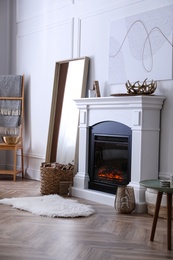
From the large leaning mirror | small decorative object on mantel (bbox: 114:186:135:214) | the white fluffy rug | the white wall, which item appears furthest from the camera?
the large leaning mirror

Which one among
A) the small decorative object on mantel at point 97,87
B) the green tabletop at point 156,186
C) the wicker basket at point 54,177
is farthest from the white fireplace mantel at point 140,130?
the green tabletop at point 156,186

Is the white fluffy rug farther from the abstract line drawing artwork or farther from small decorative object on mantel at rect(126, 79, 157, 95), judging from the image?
the abstract line drawing artwork

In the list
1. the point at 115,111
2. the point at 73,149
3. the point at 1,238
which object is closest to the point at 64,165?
the point at 73,149

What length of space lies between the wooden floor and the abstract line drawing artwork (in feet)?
5.33

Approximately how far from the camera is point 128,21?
5219 mm

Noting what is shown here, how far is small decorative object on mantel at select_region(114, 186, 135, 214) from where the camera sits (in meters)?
4.55

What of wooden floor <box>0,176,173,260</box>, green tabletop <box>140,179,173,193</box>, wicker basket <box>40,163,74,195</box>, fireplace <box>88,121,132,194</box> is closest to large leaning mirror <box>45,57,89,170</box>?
wicker basket <box>40,163,74,195</box>

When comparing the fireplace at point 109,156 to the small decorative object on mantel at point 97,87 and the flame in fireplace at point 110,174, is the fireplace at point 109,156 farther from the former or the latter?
the small decorative object on mantel at point 97,87

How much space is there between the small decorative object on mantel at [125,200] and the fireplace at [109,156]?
376 millimetres

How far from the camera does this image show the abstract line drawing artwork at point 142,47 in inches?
187

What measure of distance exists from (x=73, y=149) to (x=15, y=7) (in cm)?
300

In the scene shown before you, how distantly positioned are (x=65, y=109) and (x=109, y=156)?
1249mm

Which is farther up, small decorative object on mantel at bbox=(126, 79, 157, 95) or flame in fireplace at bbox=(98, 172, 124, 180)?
small decorative object on mantel at bbox=(126, 79, 157, 95)

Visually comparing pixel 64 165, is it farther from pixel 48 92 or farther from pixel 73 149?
pixel 48 92
